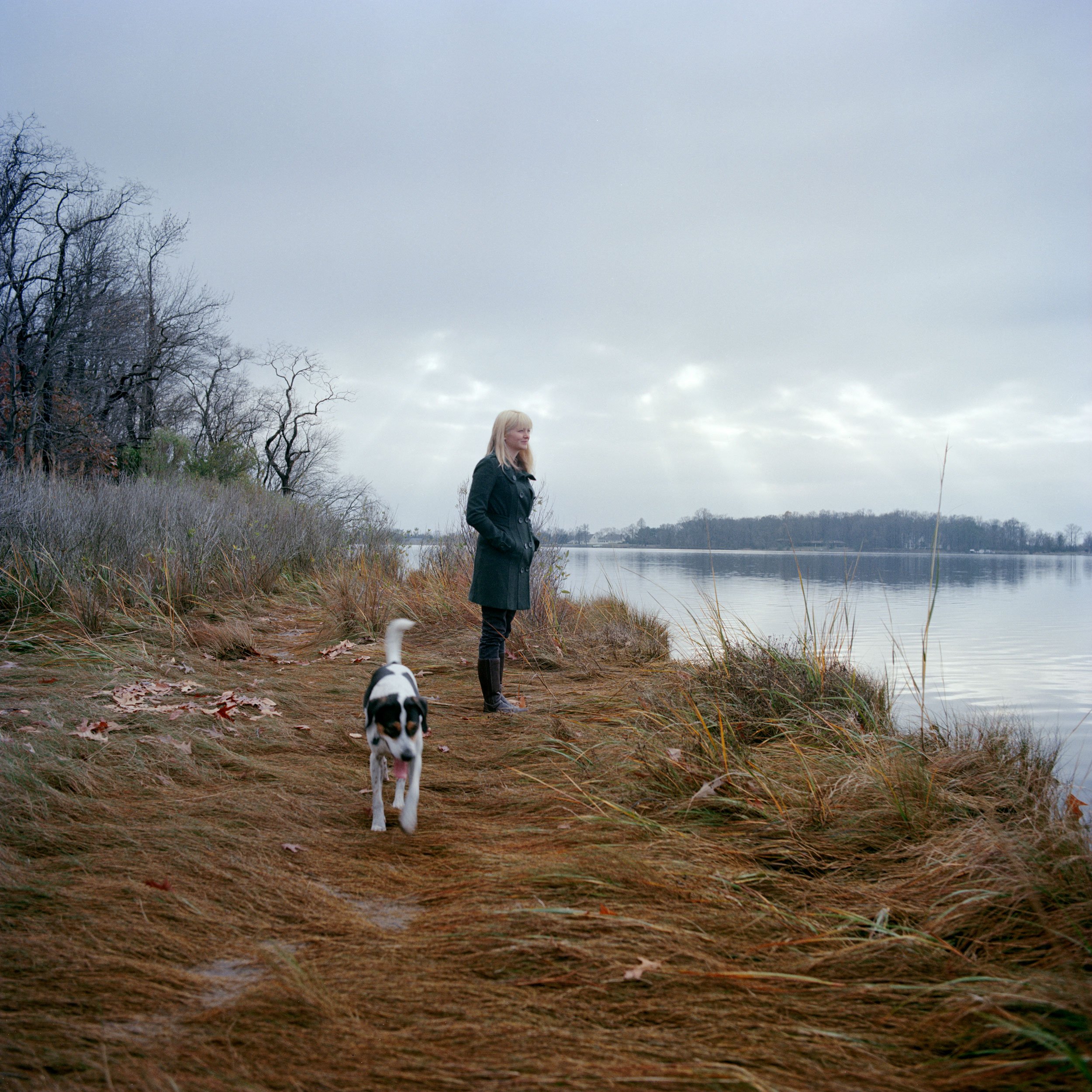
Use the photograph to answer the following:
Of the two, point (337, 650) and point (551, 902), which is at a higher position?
point (551, 902)

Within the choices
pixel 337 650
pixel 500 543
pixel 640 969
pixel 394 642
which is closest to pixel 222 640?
pixel 337 650

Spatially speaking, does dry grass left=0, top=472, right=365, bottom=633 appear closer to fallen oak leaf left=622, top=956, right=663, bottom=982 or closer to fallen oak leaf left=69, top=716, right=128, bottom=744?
fallen oak leaf left=69, top=716, right=128, bottom=744

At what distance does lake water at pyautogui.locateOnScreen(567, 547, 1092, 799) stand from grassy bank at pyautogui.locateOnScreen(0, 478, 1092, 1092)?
4.91 feet

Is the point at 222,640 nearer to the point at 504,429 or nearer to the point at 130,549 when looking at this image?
the point at 130,549

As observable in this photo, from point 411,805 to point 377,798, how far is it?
174mm

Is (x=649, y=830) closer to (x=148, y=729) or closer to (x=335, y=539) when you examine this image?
(x=148, y=729)

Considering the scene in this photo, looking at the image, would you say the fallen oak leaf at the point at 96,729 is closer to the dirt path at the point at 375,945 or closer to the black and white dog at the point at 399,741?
the dirt path at the point at 375,945

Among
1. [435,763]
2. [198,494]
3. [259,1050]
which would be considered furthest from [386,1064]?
[198,494]

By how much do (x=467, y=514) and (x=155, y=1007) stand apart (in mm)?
3552

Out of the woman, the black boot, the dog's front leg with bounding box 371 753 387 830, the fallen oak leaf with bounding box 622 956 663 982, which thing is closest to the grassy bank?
the fallen oak leaf with bounding box 622 956 663 982

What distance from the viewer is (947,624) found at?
13.3 m

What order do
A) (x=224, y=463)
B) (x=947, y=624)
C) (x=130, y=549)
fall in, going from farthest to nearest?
(x=224, y=463) < (x=947, y=624) < (x=130, y=549)

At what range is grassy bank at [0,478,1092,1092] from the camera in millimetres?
1604

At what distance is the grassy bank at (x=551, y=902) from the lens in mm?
1604
